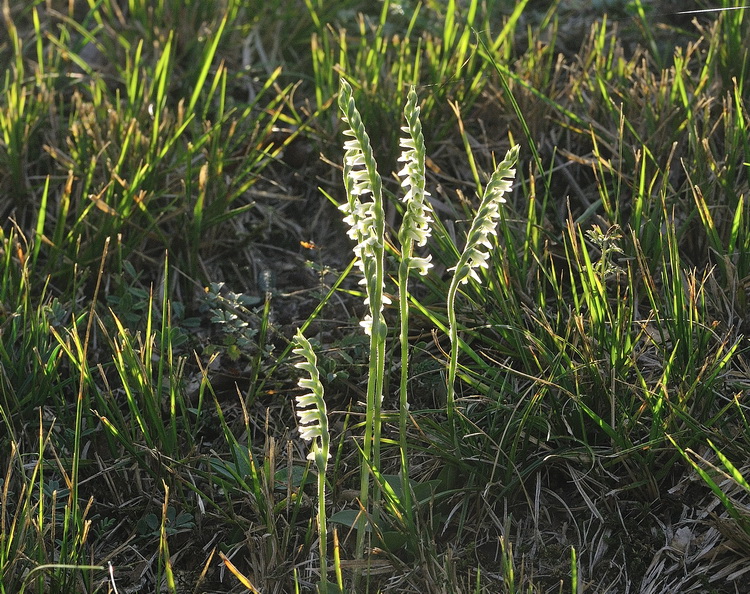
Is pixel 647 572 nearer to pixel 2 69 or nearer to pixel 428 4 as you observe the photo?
pixel 428 4

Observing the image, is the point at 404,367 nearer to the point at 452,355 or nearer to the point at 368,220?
the point at 452,355

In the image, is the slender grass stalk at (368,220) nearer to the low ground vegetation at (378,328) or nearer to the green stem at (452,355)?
the low ground vegetation at (378,328)

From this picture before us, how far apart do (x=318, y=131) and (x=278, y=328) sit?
0.78m

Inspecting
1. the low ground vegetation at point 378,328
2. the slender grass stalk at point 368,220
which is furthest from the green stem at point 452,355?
the slender grass stalk at point 368,220

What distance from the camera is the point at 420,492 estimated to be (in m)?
1.82

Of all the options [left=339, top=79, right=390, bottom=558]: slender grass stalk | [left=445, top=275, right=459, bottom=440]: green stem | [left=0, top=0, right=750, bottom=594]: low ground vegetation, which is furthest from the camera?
[left=0, top=0, right=750, bottom=594]: low ground vegetation

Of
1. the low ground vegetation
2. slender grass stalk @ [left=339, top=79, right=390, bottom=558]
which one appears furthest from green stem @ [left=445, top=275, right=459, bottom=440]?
slender grass stalk @ [left=339, top=79, right=390, bottom=558]

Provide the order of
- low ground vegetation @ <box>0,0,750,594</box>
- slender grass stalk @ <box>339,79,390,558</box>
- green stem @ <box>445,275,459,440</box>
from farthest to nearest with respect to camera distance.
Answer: low ground vegetation @ <box>0,0,750,594</box>, green stem @ <box>445,275,459,440</box>, slender grass stalk @ <box>339,79,390,558</box>

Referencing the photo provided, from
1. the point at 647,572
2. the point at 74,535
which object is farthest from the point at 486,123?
the point at 74,535

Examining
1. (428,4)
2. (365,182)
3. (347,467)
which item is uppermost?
(365,182)

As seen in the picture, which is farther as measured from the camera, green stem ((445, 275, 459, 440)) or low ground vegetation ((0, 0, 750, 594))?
low ground vegetation ((0, 0, 750, 594))

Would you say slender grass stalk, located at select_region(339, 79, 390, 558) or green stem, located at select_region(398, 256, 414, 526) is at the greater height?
slender grass stalk, located at select_region(339, 79, 390, 558)

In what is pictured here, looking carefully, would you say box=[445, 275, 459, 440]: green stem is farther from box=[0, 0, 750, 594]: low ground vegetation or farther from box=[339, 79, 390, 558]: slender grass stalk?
box=[339, 79, 390, 558]: slender grass stalk

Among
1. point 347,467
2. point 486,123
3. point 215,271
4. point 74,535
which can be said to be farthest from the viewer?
point 486,123
